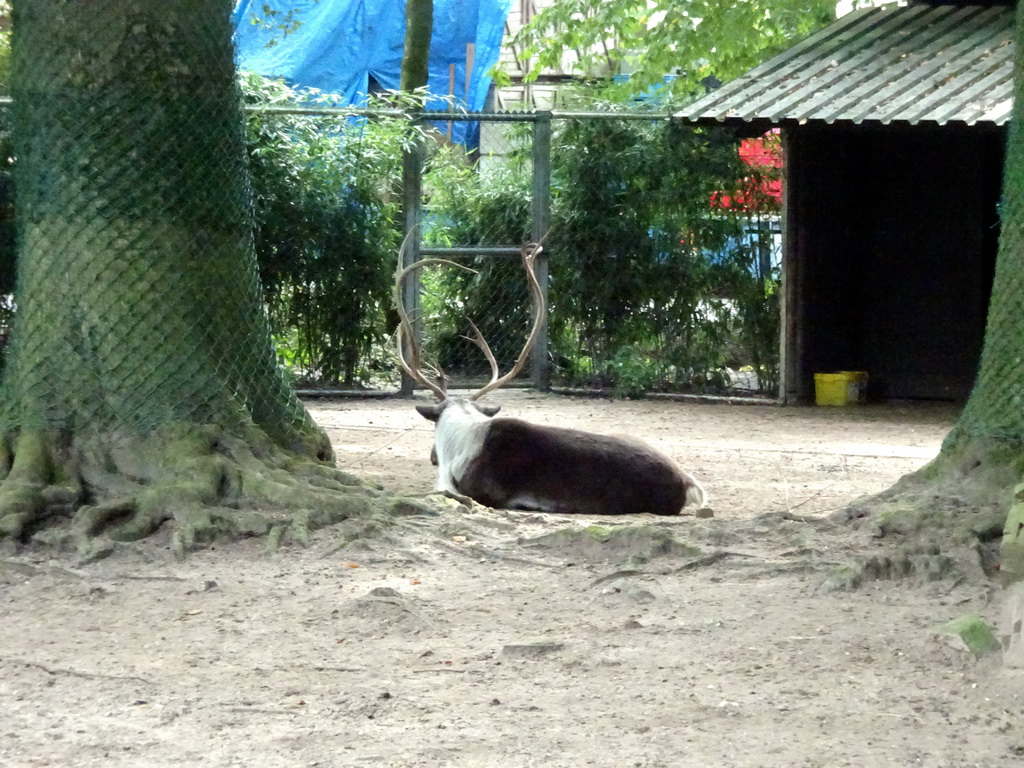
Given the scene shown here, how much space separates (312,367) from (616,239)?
117 inches

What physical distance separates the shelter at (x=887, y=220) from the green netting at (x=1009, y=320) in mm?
5412

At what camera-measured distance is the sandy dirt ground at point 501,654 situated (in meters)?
3.47

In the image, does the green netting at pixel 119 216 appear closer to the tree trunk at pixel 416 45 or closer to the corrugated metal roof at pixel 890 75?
the corrugated metal roof at pixel 890 75

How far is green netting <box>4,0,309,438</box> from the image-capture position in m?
5.67

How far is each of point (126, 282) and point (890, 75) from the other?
6979 millimetres

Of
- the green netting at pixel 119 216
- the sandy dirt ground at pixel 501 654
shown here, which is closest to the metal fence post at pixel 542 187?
the sandy dirt ground at pixel 501 654

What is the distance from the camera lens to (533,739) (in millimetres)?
3510

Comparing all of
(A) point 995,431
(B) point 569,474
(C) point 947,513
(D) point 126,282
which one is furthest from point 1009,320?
(D) point 126,282

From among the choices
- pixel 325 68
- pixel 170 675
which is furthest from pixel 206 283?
pixel 325 68

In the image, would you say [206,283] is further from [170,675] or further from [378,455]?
[378,455]

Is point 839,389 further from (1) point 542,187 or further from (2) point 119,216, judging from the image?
(2) point 119,216

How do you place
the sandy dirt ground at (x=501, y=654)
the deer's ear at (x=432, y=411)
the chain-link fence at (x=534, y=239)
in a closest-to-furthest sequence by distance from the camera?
the sandy dirt ground at (x=501, y=654), the deer's ear at (x=432, y=411), the chain-link fence at (x=534, y=239)

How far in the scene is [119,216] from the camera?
5.70 m

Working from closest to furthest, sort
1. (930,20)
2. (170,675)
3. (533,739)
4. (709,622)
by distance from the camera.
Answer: (533,739) → (170,675) → (709,622) → (930,20)
